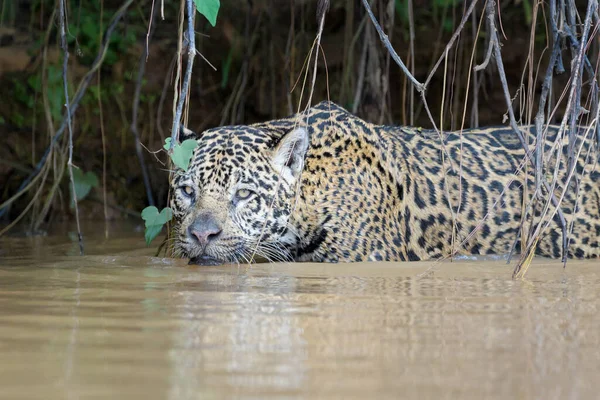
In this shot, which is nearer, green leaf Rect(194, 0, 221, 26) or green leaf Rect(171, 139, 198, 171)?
green leaf Rect(194, 0, 221, 26)

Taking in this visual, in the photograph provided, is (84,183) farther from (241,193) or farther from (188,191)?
(241,193)

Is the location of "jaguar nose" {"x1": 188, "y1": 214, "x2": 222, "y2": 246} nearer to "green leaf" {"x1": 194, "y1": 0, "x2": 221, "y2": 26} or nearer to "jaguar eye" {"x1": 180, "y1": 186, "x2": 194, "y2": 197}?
"jaguar eye" {"x1": 180, "y1": 186, "x2": 194, "y2": 197}

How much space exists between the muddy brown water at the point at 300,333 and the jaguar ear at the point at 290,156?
2.47 ft

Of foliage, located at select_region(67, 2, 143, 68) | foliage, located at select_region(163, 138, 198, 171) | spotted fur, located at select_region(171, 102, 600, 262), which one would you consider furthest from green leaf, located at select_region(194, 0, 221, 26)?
foliage, located at select_region(67, 2, 143, 68)

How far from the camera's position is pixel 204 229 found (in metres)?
5.32

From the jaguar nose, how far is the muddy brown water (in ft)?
0.70

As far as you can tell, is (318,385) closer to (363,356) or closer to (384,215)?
(363,356)

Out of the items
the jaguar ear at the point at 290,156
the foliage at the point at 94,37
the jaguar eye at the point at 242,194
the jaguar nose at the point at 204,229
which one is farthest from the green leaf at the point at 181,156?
the foliage at the point at 94,37

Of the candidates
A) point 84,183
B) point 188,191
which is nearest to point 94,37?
point 84,183

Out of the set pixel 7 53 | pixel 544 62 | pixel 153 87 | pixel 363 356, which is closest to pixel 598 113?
pixel 363 356

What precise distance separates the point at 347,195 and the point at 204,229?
3.00 feet

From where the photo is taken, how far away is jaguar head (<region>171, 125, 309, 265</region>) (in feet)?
18.0

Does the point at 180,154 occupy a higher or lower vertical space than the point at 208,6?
lower

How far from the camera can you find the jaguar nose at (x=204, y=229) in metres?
5.32
